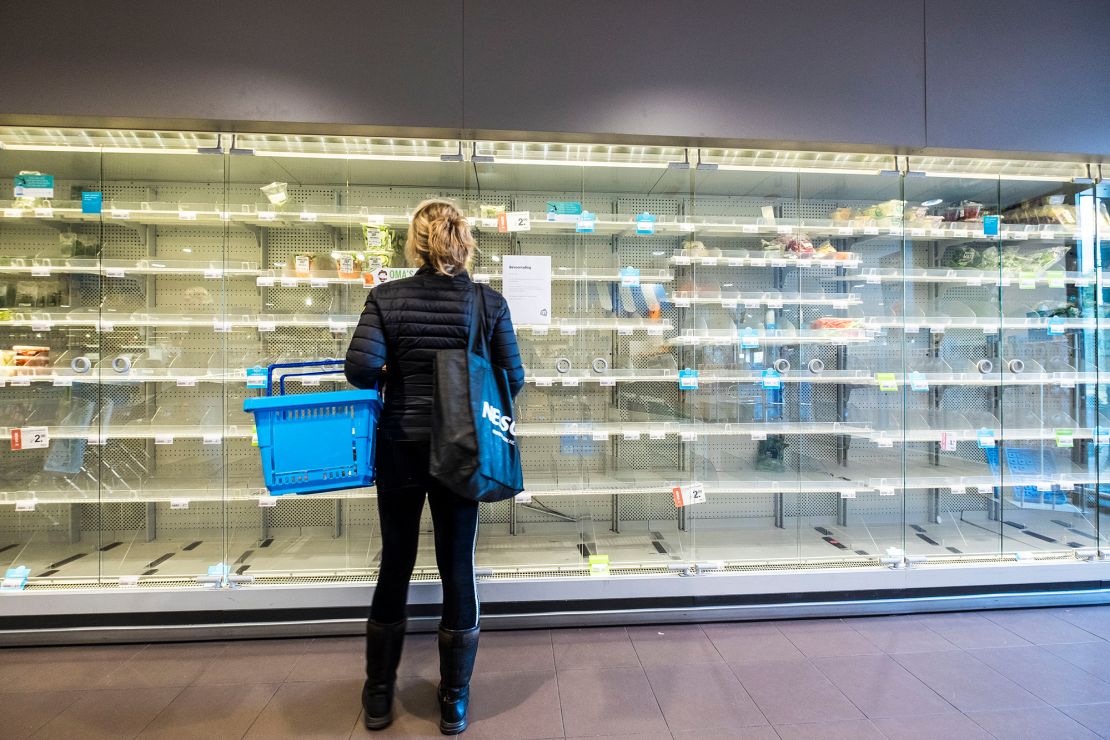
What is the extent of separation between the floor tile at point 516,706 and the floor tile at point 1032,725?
160 centimetres

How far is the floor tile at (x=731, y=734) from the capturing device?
1.68 metres

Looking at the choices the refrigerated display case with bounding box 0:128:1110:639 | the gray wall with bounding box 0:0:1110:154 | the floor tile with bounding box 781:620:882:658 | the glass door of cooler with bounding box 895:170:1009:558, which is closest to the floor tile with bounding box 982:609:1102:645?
the refrigerated display case with bounding box 0:128:1110:639

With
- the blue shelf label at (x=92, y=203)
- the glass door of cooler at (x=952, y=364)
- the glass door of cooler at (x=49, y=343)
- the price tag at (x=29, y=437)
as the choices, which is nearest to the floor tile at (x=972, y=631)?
the glass door of cooler at (x=952, y=364)

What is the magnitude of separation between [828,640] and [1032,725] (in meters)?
0.72

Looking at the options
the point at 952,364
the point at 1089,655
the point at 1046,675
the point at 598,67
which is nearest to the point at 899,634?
the point at 1046,675

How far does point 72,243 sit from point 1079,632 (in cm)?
584

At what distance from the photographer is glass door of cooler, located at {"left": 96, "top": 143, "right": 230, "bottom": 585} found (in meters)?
2.57

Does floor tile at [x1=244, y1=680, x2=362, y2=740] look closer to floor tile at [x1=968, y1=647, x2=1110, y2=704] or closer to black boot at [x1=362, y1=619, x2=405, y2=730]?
black boot at [x1=362, y1=619, x2=405, y2=730]

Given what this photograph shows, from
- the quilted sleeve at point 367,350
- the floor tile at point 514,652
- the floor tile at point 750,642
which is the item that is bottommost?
the floor tile at point 750,642

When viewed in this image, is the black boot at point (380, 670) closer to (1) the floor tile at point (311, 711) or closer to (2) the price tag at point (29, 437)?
(1) the floor tile at point (311, 711)

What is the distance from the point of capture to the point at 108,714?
1.81 metres

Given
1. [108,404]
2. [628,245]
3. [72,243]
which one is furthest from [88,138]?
[628,245]

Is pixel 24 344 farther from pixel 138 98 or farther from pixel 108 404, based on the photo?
pixel 138 98

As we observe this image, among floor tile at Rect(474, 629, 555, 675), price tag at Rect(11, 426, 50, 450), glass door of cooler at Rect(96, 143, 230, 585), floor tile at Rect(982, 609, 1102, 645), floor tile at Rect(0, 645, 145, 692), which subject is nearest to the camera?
floor tile at Rect(0, 645, 145, 692)
